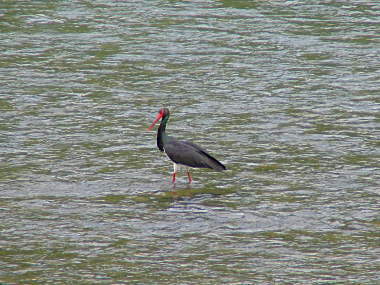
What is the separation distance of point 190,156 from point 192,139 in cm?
381

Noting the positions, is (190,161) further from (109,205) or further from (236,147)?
(236,147)

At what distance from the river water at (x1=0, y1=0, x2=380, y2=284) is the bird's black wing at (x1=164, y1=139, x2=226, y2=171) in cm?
49

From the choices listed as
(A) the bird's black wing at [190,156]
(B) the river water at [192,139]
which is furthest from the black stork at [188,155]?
(B) the river water at [192,139]

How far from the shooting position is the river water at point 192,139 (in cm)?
1503

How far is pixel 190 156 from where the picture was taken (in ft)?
61.2

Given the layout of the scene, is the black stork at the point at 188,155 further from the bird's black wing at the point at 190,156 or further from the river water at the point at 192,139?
the river water at the point at 192,139

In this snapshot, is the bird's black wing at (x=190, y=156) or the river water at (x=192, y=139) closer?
the river water at (x=192, y=139)

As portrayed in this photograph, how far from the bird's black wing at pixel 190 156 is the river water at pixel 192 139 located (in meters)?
0.49

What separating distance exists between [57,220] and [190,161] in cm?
297

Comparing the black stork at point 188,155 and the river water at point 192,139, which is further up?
the black stork at point 188,155

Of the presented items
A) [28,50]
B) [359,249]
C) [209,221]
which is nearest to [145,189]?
[209,221]

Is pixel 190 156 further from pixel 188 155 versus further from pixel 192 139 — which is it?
pixel 192 139

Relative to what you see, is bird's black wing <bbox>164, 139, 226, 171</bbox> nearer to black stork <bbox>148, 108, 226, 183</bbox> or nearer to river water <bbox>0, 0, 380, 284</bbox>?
black stork <bbox>148, 108, 226, 183</bbox>

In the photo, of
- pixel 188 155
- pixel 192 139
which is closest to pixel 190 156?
pixel 188 155
